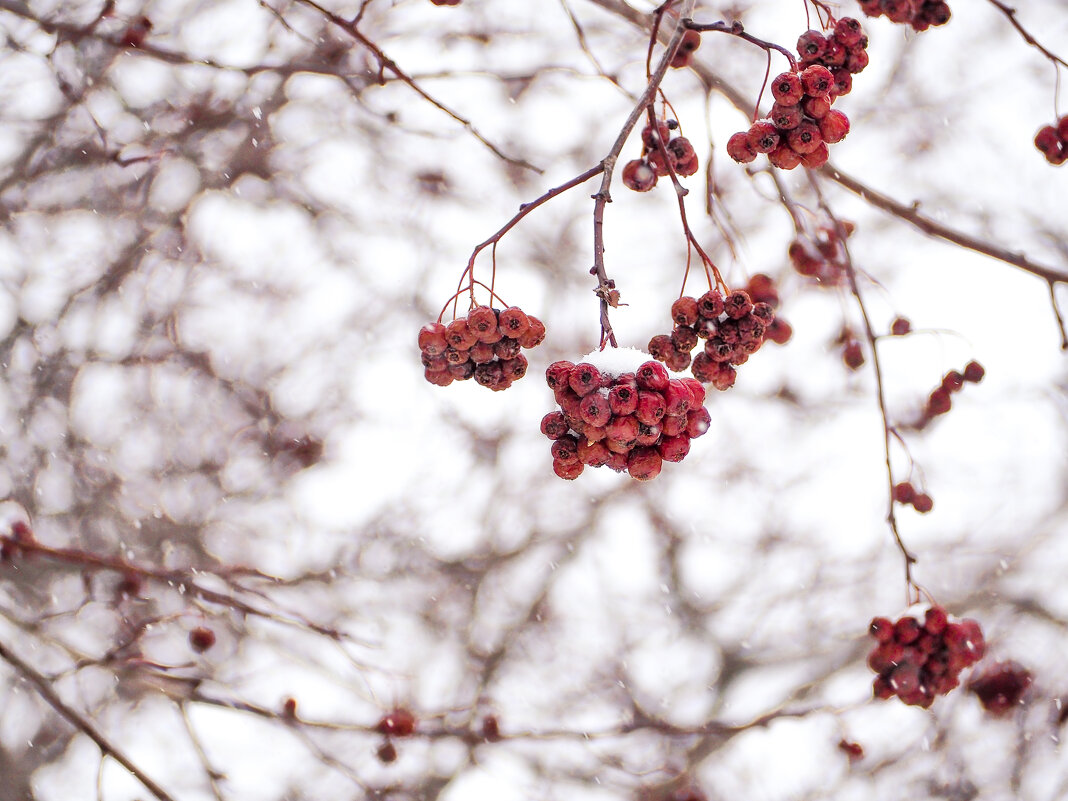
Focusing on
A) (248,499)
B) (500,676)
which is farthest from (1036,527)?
(248,499)

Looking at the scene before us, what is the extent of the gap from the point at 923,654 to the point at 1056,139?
1645 mm

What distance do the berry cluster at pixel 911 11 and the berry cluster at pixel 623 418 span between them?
1433 millimetres

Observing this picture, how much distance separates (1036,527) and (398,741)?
5226mm

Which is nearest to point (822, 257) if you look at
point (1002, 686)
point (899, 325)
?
point (899, 325)

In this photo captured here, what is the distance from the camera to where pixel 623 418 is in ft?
4.22

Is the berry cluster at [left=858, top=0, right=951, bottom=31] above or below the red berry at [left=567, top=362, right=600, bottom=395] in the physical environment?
above

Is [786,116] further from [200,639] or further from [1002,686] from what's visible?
[1002,686]

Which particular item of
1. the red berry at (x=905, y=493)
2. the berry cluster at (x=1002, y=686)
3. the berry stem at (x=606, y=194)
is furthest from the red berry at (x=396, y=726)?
the berry cluster at (x=1002, y=686)

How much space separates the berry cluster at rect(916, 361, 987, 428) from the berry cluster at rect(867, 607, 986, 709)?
805 mm

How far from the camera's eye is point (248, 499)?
16.8ft

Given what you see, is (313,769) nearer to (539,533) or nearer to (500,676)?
(500,676)

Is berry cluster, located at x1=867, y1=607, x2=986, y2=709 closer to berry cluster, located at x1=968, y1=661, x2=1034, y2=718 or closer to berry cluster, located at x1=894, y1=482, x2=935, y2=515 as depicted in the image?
berry cluster, located at x1=894, y1=482, x2=935, y2=515

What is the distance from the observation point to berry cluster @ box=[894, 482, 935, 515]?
8.56 ft

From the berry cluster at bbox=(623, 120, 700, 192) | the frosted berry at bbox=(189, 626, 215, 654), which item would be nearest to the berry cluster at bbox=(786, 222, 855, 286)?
the berry cluster at bbox=(623, 120, 700, 192)
